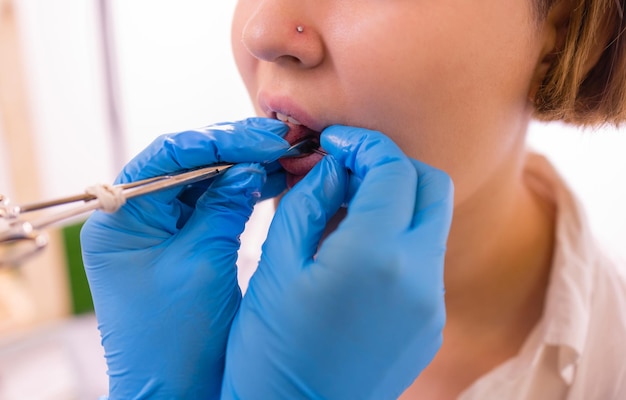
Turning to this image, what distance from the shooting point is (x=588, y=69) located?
847mm

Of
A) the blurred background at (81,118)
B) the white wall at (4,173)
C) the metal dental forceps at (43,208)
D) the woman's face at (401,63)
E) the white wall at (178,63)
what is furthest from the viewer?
the white wall at (4,173)

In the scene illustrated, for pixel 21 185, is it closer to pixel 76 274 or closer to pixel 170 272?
pixel 76 274

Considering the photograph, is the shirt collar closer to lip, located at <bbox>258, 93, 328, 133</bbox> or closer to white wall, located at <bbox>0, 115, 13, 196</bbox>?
lip, located at <bbox>258, 93, 328, 133</bbox>

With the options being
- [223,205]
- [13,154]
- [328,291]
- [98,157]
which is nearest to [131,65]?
[98,157]

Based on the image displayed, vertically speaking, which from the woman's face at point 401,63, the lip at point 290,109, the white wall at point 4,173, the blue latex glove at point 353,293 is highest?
the woman's face at point 401,63

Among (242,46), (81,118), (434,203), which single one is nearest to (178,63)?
(81,118)

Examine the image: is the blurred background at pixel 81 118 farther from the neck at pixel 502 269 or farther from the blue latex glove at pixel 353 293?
the blue latex glove at pixel 353 293

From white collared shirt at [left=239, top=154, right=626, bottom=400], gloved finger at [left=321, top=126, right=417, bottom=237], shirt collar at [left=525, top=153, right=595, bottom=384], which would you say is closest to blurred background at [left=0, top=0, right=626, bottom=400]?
shirt collar at [left=525, top=153, right=595, bottom=384]

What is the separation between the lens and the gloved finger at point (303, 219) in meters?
0.63

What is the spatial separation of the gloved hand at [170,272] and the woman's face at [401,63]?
90 mm

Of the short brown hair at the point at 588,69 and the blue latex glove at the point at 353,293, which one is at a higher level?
the short brown hair at the point at 588,69

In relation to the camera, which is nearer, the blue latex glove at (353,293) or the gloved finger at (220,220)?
the blue latex glove at (353,293)

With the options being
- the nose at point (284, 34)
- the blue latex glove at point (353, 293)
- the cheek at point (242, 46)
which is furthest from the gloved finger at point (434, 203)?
the cheek at point (242, 46)

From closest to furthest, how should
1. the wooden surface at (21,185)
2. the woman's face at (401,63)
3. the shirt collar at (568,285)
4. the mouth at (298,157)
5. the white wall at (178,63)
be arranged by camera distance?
1. the woman's face at (401,63)
2. the mouth at (298,157)
3. the shirt collar at (568,285)
4. the white wall at (178,63)
5. the wooden surface at (21,185)
